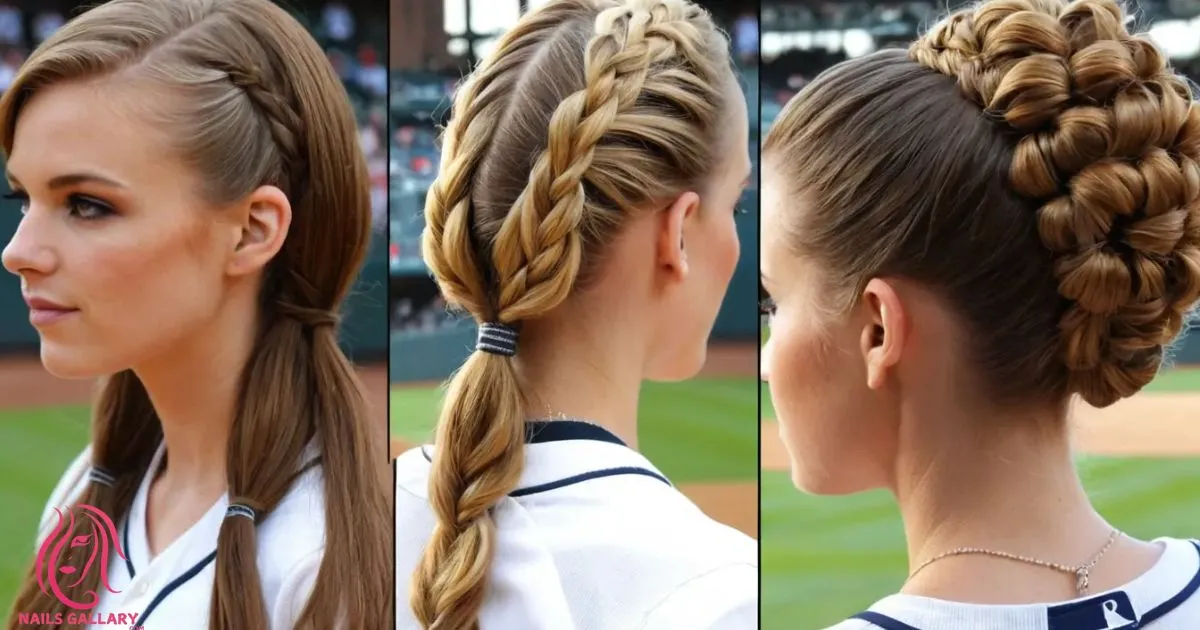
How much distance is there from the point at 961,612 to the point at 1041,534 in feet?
0.38

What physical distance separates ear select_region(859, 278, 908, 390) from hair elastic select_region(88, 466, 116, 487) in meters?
0.94

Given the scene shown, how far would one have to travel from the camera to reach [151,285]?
1.26 meters

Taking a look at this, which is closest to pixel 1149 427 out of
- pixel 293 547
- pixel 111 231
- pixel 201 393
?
pixel 293 547

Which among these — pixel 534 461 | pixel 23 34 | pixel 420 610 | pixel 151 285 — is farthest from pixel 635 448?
pixel 23 34

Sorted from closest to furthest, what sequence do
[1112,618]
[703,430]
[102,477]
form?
[1112,618], [703,430], [102,477]

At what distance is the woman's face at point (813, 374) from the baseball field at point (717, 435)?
0.09 m

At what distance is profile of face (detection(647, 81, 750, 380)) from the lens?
3.88ft

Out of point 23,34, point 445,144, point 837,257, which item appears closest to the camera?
point 837,257

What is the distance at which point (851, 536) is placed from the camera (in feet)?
5.28

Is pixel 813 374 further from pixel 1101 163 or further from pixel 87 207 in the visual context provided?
pixel 87 207

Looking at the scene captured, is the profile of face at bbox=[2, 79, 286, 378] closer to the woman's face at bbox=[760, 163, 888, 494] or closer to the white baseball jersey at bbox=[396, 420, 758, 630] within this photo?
the white baseball jersey at bbox=[396, 420, 758, 630]

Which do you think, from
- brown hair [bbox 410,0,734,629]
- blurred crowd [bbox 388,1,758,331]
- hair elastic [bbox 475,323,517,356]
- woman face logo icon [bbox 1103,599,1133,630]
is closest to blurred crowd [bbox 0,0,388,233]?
blurred crowd [bbox 388,1,758,331]

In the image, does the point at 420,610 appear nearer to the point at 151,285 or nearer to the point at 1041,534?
the point at 151,285

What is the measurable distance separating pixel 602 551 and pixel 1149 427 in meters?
0.82
